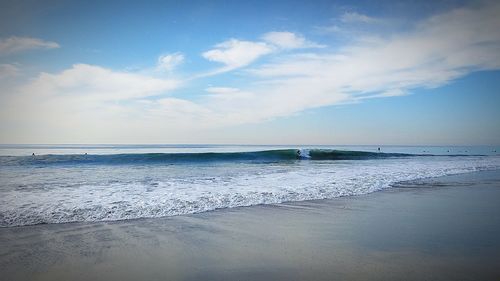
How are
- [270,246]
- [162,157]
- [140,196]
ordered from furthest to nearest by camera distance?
[162,157]
[140,196]
[270,246]

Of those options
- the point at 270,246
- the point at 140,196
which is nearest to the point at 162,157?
the point at 140,196

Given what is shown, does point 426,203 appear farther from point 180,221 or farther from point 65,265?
point 65,265

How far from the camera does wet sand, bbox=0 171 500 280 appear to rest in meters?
3.35

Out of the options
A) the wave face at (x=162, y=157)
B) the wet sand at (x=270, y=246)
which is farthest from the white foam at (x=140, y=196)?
the wave face at (x=162, y=157)

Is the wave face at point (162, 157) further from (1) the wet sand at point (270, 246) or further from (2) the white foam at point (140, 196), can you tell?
(1) the wet sand at point (270, 246)

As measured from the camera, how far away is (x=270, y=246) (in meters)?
4.18

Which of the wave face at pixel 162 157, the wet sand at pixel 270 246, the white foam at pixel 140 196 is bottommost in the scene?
the wet sand at pixel 270 246

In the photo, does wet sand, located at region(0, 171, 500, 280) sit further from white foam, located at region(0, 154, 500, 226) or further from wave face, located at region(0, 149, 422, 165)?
wave face, located at region(0, 149, 422, 165)

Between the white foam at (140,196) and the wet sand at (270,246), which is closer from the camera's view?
the wet sand at (270,246)

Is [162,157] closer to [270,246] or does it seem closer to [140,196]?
[140,196]

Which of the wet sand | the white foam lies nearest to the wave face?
the white foam

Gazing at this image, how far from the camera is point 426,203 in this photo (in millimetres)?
6980

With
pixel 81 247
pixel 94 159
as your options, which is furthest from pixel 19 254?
pixel 94 159

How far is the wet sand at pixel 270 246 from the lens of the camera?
3350 mm
